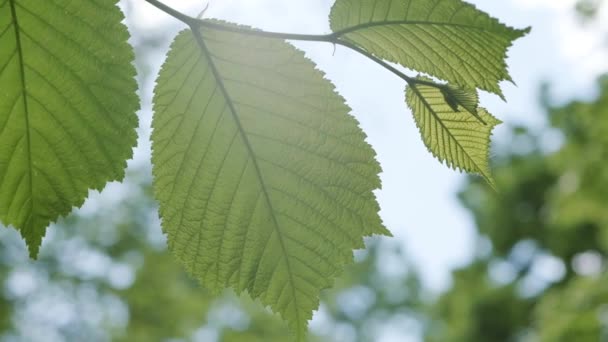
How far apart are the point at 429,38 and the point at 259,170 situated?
151 millimetres

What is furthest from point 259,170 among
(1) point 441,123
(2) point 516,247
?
(2) point 516,247

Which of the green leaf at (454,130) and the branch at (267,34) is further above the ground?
the green leaf at (454,130)

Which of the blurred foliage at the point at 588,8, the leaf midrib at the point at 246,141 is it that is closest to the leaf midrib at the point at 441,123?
the leaf midrib at the point at 246,141

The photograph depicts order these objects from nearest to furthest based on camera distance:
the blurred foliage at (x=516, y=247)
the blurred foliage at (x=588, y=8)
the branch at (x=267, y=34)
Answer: the branch at (x=267, y=34), the blurred foliage at (x=588, y=8), the blurred foliage at (x=516, y=247)

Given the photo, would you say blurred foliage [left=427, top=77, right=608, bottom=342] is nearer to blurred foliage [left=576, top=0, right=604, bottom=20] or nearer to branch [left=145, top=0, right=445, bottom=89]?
blurred foliage [left=576, top=0, right=604, bottom=20]

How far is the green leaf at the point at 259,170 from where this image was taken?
0.42 m

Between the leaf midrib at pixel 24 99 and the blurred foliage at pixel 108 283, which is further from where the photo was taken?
the blurred foliage at pixel 108 283

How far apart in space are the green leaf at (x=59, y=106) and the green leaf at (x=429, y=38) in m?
0.15

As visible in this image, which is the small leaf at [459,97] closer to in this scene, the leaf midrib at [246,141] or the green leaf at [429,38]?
the green leaf at [429,38]

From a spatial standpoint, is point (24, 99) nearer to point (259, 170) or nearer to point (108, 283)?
point (259, 170)

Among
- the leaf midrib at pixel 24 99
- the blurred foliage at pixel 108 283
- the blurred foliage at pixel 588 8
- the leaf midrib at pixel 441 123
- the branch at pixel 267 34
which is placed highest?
the blurred foliage at pixel 588 8

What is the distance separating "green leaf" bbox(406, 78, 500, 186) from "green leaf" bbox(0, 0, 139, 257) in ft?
0.64

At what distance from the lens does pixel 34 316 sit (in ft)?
26.0

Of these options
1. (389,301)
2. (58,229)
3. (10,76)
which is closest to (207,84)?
(10,76)
